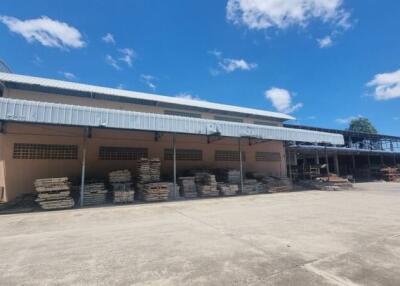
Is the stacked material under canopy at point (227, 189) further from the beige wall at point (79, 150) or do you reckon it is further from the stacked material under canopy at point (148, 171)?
the stacked material under canopy at point (148, 171)

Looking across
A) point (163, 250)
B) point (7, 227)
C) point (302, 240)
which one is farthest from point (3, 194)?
point (302, 240)

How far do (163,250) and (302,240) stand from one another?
3389mm

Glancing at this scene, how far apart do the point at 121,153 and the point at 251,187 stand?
31.5 feet

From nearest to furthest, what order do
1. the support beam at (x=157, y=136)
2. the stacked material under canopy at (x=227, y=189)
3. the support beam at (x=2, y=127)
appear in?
the support beam at (x=2, y=127)
the stacked material under canopy at (x=227, y=189)
the support beam at (x=157, y=136)

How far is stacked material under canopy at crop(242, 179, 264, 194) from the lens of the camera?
16891 mm

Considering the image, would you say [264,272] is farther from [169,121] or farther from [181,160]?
[181,160]

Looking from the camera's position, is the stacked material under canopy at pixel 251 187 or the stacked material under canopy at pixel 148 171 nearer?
the stacked material under canopy at pixel 148 171

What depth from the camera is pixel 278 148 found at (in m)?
22.5

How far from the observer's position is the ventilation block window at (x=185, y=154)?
17094 millimetres

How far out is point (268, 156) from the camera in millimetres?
21781

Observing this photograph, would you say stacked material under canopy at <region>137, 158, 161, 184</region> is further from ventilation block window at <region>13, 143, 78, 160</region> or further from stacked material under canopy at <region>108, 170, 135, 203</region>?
ventilation block window at <region>13, 143, 78, 160</region>

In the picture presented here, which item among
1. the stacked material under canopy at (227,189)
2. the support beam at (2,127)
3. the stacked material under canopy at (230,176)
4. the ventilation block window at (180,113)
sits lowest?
the stacked material under canopy at (227,189)

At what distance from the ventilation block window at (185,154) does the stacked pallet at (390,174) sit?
88.7ft

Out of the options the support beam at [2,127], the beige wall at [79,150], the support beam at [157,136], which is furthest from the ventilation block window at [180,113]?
the support beam at [2,127]
